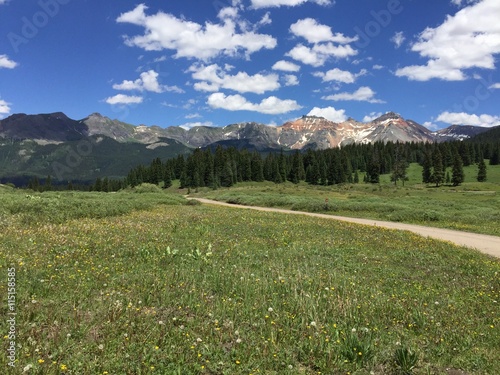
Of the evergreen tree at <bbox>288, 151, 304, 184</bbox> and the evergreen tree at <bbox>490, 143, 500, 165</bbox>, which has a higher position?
the evergreen tree at <bbox>490, 143, 500, 165</bbox>

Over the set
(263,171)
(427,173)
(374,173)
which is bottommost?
(427,173)

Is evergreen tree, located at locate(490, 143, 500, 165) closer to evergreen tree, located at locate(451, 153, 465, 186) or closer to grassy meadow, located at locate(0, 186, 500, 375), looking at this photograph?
evergreen tree, located at locate(451, 153, 465, 186)

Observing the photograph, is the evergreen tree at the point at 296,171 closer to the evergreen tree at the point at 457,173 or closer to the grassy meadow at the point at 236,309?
the evergreen tree at the point at 457,173

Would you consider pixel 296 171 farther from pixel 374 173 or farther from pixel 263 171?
pixel 374 173

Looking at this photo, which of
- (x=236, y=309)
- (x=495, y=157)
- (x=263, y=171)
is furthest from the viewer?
(x=495, y=157)

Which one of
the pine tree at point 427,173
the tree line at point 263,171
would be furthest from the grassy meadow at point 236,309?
the pine tree at point 427,173

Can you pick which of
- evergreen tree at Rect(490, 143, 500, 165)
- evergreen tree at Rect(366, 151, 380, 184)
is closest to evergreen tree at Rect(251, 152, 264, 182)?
evergreen tree at Rect(366, 151, 380, 184)

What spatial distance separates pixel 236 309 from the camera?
28.3 feet

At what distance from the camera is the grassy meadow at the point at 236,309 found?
21.1 feet

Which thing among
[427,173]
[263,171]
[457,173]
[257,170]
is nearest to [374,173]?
[427,173]

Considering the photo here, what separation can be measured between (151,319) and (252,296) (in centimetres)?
295

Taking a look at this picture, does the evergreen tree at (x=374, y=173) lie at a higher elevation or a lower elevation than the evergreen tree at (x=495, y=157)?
lower

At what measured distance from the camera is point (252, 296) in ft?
31.2

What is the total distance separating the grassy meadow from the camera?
6434 millimetres
